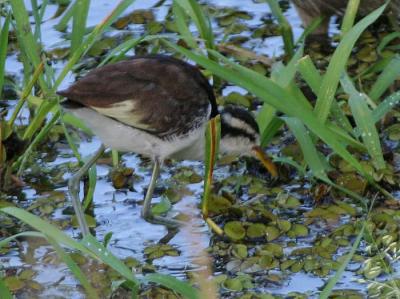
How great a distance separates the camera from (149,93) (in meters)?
5.71

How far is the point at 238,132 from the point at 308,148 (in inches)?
15.6

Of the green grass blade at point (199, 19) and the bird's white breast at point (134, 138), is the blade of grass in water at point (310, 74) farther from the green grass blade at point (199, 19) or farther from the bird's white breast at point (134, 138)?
the green grass blade at point (199, 19)

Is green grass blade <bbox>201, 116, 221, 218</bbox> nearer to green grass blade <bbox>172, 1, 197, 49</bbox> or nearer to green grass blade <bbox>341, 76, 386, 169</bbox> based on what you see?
green grass blade <bbox>341, 76, 386, 169</bbox>

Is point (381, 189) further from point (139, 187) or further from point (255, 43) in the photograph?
point (255, 43)

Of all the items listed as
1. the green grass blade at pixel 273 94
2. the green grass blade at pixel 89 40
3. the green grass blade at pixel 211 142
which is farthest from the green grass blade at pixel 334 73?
the green grass blade at pixel 89 40

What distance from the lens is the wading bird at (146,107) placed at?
18.4ft

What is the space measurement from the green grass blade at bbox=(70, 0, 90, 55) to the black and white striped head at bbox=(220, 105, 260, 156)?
2.93 feet

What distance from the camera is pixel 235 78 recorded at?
5.61 metres

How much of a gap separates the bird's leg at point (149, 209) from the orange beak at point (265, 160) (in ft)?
1.78

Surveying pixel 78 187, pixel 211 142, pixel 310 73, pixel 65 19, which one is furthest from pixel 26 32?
pixel 310 73

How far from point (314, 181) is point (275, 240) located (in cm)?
54

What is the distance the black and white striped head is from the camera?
19.9 feet

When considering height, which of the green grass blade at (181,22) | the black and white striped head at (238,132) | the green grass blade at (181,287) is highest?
the green grass blade at (181,287)

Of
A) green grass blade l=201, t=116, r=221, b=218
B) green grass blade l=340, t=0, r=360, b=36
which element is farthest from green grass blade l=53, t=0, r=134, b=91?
green grass blade l=340, t=0, r=360, b=36
